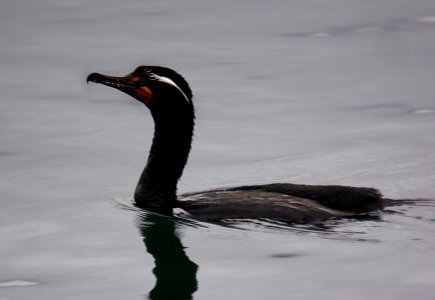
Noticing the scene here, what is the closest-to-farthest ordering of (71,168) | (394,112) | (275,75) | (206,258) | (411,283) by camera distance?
(411,283) < (206,258) < (71,168) < (394,112) < (275,75)

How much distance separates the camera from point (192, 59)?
19.8 m

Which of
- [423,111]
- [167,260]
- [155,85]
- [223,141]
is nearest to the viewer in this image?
[167,260]

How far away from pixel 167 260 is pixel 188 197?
1762mm

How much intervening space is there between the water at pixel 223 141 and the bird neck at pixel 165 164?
21 cm

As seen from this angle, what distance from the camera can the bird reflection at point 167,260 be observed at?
10.8 m

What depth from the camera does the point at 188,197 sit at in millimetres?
13453

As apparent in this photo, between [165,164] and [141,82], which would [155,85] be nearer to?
[141,82]

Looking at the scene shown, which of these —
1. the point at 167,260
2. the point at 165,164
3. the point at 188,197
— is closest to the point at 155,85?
the point at 165,164

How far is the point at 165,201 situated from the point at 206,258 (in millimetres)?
1505

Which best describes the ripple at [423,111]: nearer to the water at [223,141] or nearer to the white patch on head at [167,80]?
the water at [223,141]

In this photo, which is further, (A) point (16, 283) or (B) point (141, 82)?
(B) point (141, 82)

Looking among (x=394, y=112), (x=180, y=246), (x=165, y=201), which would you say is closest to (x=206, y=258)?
(x=180, y=246)

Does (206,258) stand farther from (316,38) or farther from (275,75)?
(316,38)

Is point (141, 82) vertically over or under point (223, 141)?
over
